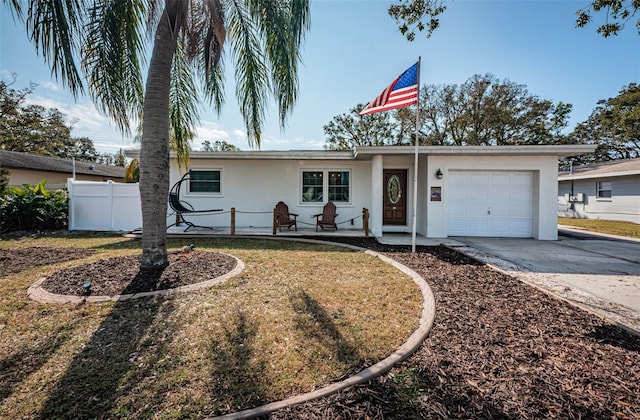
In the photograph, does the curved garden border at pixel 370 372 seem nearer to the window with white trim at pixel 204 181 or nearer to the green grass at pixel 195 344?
the green grass at pixel 195 344

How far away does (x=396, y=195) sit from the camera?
1012 centimetres

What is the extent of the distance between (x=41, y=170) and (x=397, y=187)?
968 inches

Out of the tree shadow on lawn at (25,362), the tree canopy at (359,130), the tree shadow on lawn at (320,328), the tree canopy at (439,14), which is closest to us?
the tree shadow on lawn at (25,362)

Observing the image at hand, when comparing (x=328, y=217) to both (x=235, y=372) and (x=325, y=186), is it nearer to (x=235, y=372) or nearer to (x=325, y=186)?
(x=325, y=186)

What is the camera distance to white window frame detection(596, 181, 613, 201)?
1584 centimetres

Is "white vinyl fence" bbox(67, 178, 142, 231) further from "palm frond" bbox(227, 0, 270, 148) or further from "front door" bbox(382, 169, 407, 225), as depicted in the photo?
"front door" bbox(382, 169, 407, 225)

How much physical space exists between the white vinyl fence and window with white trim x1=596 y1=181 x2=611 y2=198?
24206mm

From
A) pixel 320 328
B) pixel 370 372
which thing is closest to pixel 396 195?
pixel 320 328

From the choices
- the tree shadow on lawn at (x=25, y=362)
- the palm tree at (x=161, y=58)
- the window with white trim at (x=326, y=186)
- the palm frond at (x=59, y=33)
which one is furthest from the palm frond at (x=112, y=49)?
the window with white trim at (x=326, y=186)

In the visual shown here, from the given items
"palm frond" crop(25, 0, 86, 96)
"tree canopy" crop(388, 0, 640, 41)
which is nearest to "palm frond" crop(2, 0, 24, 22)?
"palm frond" crop(25, 0, 86, 96)

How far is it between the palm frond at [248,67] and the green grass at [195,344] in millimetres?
2874

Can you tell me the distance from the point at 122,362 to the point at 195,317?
851 mm

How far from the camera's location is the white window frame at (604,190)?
15836 millimetres

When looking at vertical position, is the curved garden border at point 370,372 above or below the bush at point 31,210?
below
